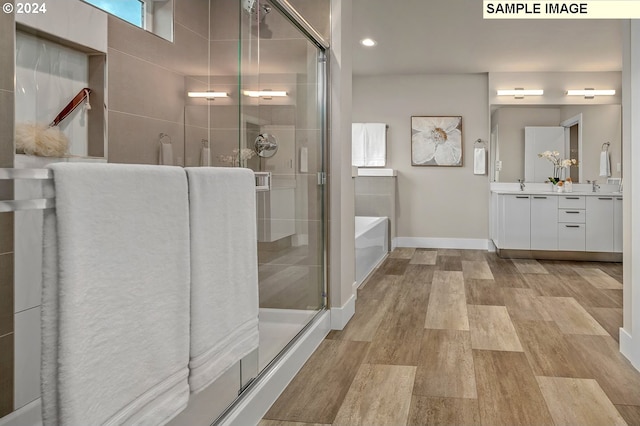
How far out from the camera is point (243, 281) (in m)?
1.66

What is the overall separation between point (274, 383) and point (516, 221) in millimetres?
4981

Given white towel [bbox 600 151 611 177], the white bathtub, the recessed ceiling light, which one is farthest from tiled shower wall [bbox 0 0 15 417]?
white towel [bbox 600 151 611 177]

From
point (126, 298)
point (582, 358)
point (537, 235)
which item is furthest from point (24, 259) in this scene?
point (537, 235)

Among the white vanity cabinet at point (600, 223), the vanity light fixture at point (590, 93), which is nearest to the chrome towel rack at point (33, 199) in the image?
the white vanity cabinet at point (600, 223)

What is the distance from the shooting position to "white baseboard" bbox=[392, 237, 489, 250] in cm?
748

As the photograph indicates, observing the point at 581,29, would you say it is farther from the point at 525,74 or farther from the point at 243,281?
the point at 243,281

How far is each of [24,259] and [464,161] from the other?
22.0 feet

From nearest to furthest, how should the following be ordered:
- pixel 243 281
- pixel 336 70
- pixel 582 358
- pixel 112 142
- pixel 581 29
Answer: pixel 112 142, pixel 243 281, pixel 582 358, pixel 336 70, pixel 581 29

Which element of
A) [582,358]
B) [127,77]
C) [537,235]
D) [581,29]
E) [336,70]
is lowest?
[582,358]

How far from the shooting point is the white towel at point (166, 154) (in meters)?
1.76

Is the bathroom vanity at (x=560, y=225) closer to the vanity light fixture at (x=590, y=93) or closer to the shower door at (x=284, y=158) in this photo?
the vanity light fixture at (x=590, y=93)

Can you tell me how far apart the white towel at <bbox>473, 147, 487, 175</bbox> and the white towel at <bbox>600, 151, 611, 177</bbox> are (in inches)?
A: 55.7

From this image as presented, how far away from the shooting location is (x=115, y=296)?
3.36 ft

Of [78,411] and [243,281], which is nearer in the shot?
[78,411]
